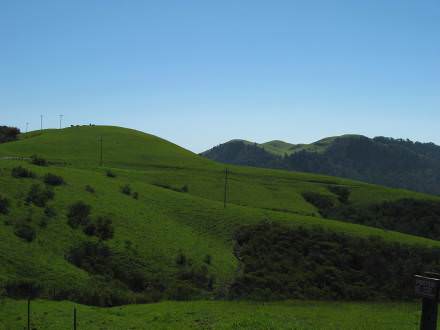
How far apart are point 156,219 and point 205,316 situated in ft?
89.7

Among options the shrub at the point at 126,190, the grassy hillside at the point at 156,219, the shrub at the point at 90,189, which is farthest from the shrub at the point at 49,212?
the shrub at the point at 126,190

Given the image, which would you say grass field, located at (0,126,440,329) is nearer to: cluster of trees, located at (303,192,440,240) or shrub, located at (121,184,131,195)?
shrub, located at (121,184,131,195)

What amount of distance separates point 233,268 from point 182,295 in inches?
410

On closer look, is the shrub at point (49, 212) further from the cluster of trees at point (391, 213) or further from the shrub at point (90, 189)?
the cluster of trees at point (391, 213)

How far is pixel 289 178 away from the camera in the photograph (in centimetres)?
12212

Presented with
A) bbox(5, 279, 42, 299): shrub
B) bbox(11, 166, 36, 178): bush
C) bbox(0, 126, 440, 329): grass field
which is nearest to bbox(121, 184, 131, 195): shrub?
bbox(0, 126, 440, 329): grass field

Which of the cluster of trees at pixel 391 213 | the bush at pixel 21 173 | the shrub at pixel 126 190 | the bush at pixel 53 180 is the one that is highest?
the bush at pixel 21 173

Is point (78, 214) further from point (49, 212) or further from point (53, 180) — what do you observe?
point (53, 180)

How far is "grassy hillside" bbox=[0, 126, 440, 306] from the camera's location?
37688 mm

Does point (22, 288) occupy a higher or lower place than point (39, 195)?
lower

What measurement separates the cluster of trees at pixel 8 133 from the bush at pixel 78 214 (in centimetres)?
10854

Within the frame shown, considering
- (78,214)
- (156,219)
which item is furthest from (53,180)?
(156,219)

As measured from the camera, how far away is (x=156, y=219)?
56562mm

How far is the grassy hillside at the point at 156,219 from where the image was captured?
37.7m
